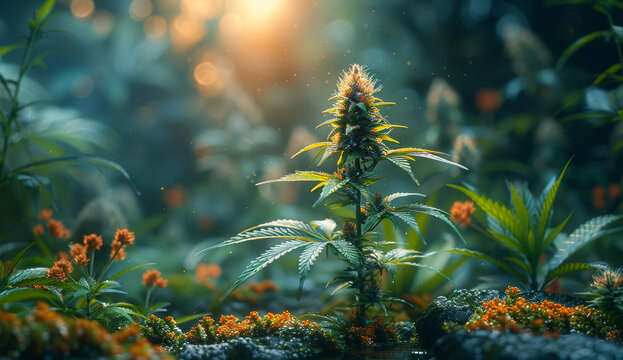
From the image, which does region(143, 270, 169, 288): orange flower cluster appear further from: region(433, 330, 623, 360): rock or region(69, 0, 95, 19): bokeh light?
region(69, 0, 95, 19): bokeh light

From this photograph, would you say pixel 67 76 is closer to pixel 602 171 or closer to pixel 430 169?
pixel 430 169

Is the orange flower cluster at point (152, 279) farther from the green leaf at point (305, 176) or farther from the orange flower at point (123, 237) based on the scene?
the green leaf at point (305, 176)

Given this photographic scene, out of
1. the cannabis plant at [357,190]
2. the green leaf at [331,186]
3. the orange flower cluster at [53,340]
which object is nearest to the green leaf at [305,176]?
the cannabis plant at [357,190]

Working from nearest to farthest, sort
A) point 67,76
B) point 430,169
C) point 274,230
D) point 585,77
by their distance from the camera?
point 274,230, point 430,169, point 585,77, point 67,76

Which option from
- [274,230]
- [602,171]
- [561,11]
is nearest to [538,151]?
[602,171]

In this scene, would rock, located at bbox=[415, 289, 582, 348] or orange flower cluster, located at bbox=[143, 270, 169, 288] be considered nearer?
rock, located at bbox=[415, 289, 582, 348]

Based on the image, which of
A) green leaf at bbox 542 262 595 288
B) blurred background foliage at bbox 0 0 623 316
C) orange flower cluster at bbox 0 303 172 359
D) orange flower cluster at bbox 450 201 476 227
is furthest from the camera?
blurred background foliage at bbox 0 0 623 316

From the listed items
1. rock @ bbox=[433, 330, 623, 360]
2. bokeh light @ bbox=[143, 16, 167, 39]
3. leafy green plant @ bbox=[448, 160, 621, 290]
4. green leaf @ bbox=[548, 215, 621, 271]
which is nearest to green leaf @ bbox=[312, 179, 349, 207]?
rock @ bbox=[433, 330, 623, 360]
